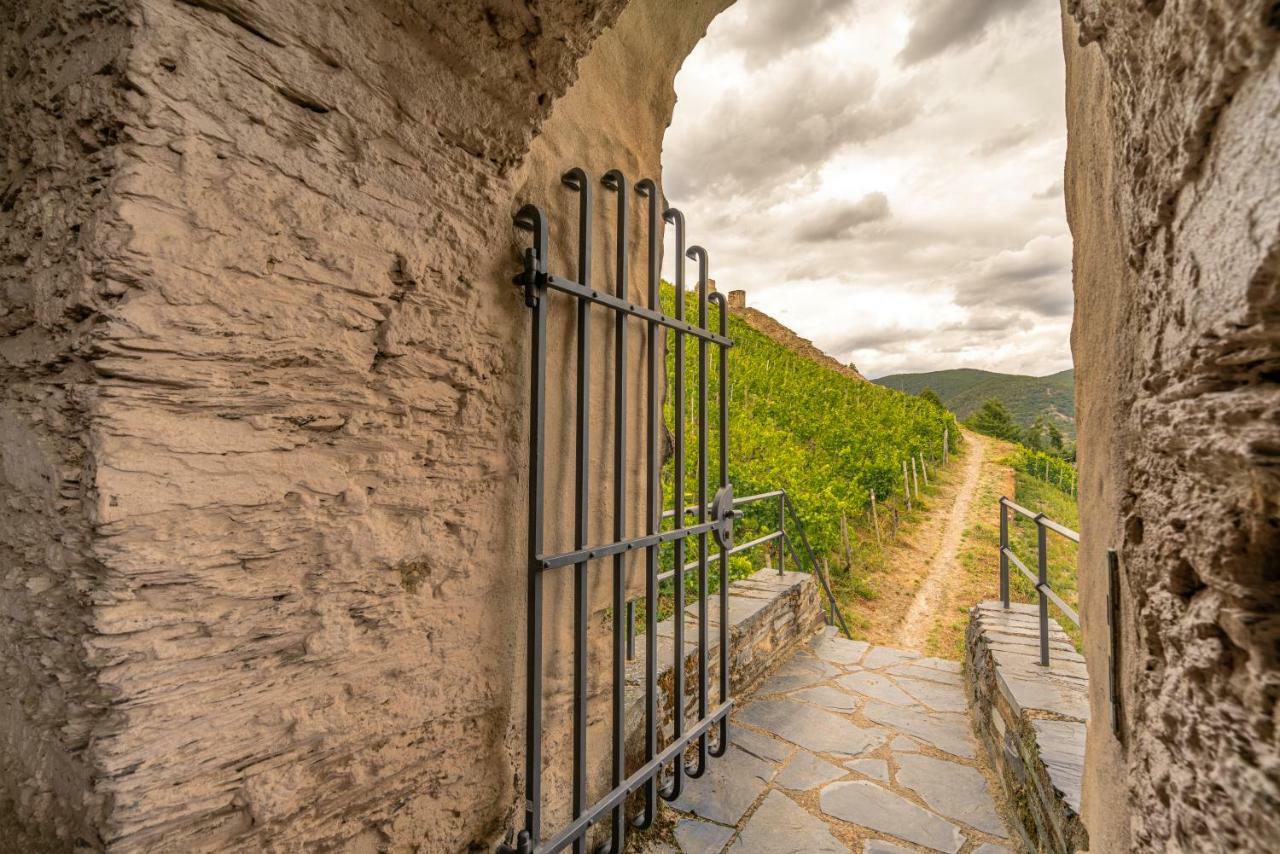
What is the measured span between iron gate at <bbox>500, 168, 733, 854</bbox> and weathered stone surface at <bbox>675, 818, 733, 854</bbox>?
0.45 ft

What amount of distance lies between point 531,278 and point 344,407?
24.3 inches

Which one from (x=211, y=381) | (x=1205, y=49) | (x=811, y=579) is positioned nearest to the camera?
(x=1205, y=49)

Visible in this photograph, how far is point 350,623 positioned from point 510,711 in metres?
0.61

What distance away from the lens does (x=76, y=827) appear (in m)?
0.96

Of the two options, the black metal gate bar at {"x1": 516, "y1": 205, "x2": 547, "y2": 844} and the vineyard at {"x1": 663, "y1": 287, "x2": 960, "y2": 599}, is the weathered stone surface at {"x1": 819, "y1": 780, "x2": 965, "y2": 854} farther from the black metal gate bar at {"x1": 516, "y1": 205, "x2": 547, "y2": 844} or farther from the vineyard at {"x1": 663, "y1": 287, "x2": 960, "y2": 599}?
the vineyard at {"x1": 663, "y1": 287, "x2": 960, "y2": 599}

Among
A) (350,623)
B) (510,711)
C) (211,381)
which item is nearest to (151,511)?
(211,381)

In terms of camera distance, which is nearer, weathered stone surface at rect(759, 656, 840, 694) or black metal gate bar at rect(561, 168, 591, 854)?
black metal gate bar at rect(561, 168, 591, 854)

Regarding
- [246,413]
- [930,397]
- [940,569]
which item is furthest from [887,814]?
[930,397]

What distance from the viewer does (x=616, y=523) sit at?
6.31ft

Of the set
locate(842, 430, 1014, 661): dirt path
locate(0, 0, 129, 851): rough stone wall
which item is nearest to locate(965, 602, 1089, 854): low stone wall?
locate(0, 0, 129, 851): rough stone wall

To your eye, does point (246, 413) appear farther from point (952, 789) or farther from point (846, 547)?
point (846, 547)

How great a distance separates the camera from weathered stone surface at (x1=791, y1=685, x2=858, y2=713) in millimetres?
3596

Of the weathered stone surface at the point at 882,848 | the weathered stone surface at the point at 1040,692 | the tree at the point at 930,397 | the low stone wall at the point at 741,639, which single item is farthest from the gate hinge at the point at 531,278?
the tree at the point at 930,397

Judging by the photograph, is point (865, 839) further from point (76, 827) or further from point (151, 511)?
point (151, 511)
